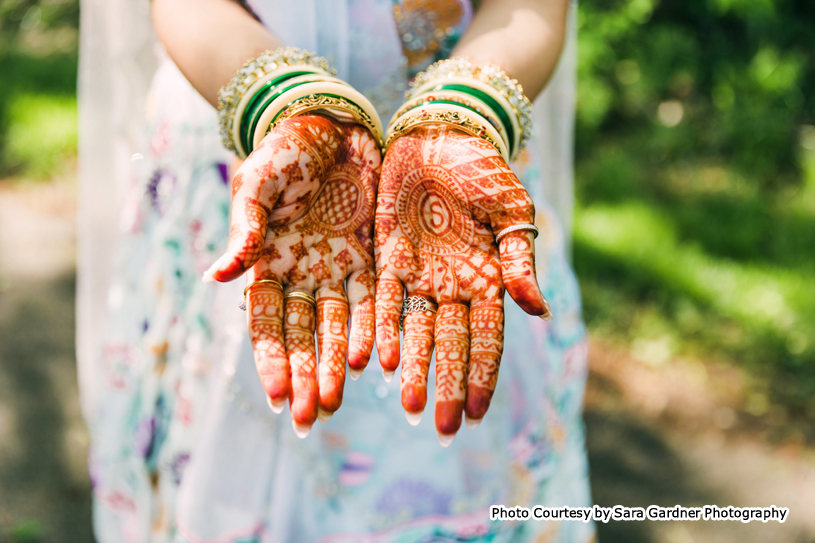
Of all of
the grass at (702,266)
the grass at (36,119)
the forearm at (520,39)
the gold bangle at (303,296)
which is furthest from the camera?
the grass at (36,119)

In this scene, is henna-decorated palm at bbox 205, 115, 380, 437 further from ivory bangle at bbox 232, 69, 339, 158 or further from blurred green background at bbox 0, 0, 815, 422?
blurred green background at bbox 0, 0, 815, 422

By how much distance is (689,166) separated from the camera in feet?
11.7

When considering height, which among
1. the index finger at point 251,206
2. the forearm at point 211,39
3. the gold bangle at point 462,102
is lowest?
the index finger at point 251,206

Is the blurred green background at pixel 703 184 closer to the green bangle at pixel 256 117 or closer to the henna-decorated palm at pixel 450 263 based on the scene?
the henna-decorated palm at pixel 450 263

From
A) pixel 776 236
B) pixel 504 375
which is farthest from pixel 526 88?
pixel 776 236

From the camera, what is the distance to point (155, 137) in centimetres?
116

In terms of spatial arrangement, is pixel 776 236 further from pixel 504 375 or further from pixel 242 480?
pixel 242 480

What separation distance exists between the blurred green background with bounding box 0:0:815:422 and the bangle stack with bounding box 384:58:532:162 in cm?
178

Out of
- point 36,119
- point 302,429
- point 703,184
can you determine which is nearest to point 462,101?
point 302,429

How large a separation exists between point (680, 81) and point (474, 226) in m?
3.65

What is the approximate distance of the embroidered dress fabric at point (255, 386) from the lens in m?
1.01

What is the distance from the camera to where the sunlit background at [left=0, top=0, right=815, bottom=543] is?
204 centimetres

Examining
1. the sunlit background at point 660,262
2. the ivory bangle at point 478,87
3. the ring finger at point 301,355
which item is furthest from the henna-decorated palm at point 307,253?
the sunlit background at point 660,262

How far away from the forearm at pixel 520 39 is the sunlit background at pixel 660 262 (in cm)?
148
